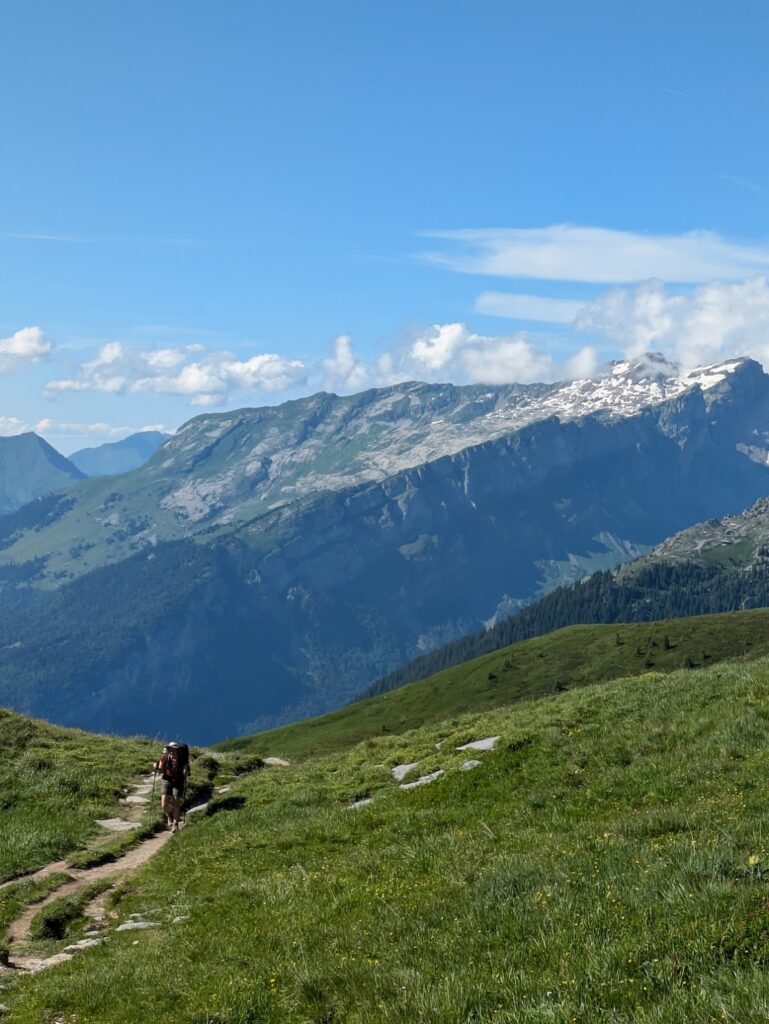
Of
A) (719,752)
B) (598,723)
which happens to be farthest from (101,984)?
(598,723)

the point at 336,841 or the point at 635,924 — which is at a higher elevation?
the point at 635,924

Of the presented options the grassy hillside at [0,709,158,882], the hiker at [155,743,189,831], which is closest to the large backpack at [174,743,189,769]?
the hiker at [155,743,189,831]

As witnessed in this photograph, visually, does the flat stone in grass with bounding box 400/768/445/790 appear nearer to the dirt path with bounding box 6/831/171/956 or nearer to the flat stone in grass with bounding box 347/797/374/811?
the flat stone in grass with bounding box 347/797/374/811

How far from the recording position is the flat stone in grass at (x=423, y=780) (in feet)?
93.7

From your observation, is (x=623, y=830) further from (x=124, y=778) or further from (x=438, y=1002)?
(x=124, y=778)

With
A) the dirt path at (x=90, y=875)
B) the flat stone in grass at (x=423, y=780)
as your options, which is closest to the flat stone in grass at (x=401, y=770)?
the flat stone in grass at (x=423, y=780)

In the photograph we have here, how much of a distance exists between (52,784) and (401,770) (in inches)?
559

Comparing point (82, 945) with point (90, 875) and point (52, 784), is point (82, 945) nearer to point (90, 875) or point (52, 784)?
point (90, 875)

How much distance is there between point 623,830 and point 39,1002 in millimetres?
11768

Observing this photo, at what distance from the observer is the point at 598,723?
101 ft

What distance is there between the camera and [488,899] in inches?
597

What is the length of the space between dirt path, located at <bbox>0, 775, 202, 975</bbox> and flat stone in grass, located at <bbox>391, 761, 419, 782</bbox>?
837 centimetres

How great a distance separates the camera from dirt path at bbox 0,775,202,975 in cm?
1816

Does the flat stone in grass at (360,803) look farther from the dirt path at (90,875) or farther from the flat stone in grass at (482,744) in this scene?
the dirt path at (90,875)
